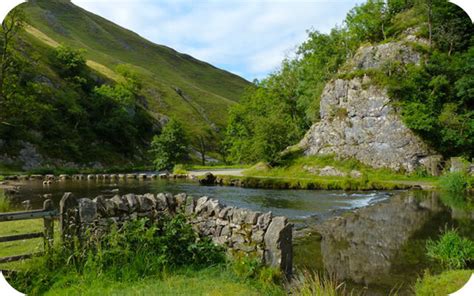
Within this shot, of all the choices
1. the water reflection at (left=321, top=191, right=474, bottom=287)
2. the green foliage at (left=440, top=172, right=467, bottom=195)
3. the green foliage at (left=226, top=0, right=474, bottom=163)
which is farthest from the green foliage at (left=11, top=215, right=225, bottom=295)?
the green foliage at (left=226, top=0, right=474, bottom=163)

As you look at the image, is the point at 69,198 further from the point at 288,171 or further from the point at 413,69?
the point at 413,69

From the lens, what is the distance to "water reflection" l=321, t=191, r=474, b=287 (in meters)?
10.6

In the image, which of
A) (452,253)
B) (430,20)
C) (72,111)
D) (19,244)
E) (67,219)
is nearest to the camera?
(67,219)

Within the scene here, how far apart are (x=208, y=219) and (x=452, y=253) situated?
293 inches

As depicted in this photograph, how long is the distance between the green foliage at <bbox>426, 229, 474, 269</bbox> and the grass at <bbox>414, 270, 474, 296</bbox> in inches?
50.3

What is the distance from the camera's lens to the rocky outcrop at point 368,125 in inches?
1524

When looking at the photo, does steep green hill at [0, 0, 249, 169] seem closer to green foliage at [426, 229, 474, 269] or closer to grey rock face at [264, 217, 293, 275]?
grey rock face at [264, 217, 293, 275]

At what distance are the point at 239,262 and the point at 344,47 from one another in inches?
2175

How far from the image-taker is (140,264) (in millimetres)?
8117

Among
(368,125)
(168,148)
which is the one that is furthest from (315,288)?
(168,148)

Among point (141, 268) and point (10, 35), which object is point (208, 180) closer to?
point (10, 35)

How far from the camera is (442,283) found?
890cm

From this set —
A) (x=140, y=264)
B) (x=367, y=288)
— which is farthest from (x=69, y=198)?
(x=367, y=288)

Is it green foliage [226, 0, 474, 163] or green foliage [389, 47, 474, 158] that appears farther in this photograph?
green foliage [226, 0, 474, 163]
